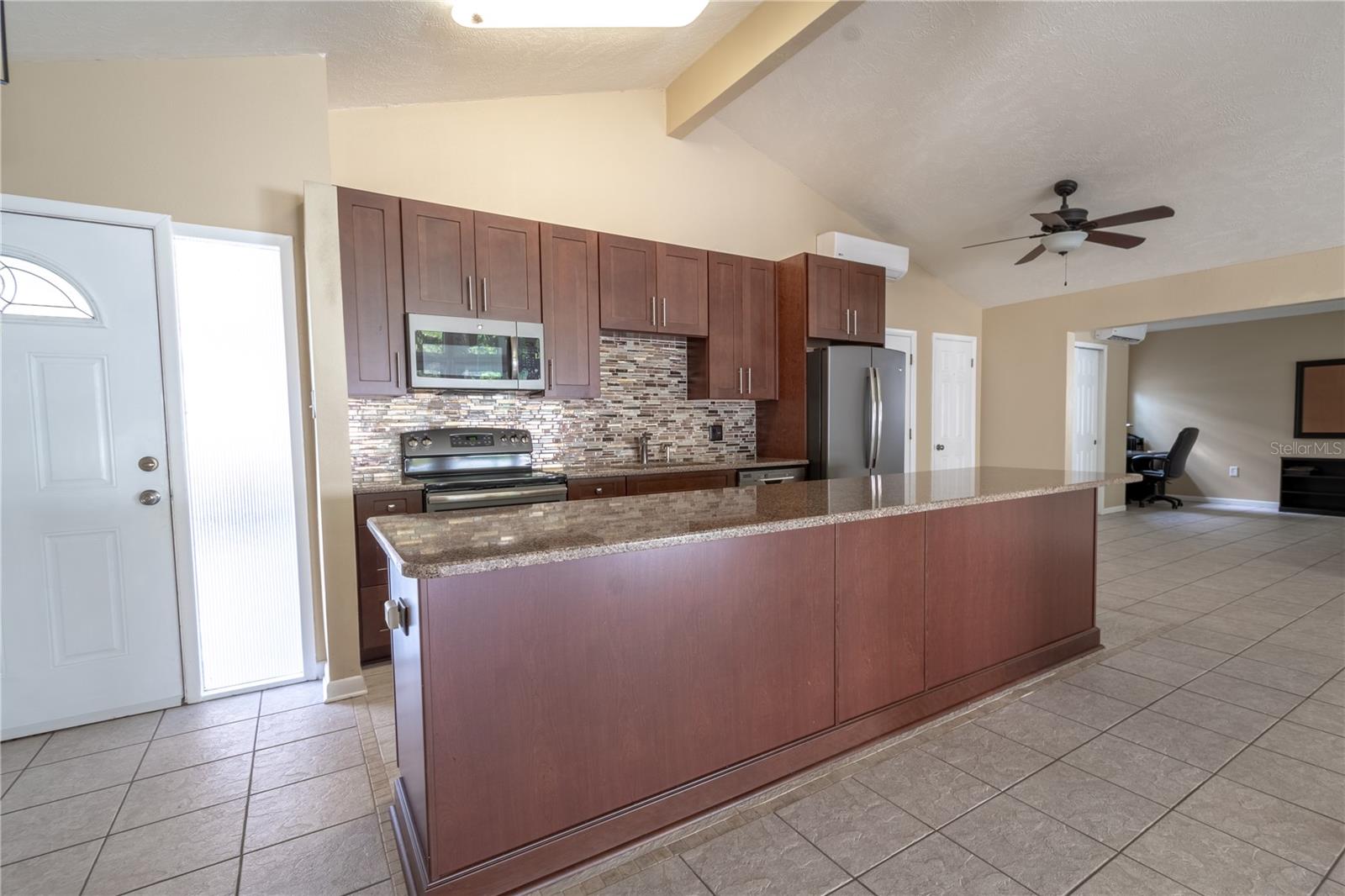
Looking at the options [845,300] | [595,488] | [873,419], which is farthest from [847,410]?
[595,488]

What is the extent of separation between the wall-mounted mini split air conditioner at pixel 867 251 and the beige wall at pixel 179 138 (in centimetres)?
381

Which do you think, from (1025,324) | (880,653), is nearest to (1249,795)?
(880,653)

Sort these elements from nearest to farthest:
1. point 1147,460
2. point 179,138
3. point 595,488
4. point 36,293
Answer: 1. point 36,293
2. point 179,138
3. point 595,488
4. point 1147,460

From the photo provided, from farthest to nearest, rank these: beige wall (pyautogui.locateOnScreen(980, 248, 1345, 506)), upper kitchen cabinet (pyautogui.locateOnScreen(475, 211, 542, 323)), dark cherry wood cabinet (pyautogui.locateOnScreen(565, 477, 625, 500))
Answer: beige wall (pyautogui.locateOnScreen(980, 248, 1345, 506)), dark cherry wood cabinet (pyautogui.locateOnScreen(565, 477, 625, 500)), upper kitchen cabinet (pyautogui.locateOnScreen(475, 211, 542, 323))

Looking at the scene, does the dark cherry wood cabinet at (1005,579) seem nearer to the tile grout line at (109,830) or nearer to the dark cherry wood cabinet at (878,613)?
the dark cherry wood cabinet at (878,613)

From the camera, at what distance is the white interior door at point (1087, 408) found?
654cm

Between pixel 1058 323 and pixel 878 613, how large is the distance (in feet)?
18.4

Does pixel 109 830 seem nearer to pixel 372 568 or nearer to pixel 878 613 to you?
pixel 372 568

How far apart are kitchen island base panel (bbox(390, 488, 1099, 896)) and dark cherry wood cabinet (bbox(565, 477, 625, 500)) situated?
1.66m

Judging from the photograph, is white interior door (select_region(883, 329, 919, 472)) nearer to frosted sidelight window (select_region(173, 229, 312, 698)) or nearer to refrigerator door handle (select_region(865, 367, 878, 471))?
refrigerator door handle (select_region(865, 367, 878, 471))

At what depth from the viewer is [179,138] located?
2443 millimetres

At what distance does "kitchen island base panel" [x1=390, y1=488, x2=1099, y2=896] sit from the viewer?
1390 mm

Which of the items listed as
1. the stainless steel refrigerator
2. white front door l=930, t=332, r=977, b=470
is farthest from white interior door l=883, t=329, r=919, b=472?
the stainless steel refrigerator

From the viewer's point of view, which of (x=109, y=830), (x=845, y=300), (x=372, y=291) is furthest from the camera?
(x=845, y=300)
